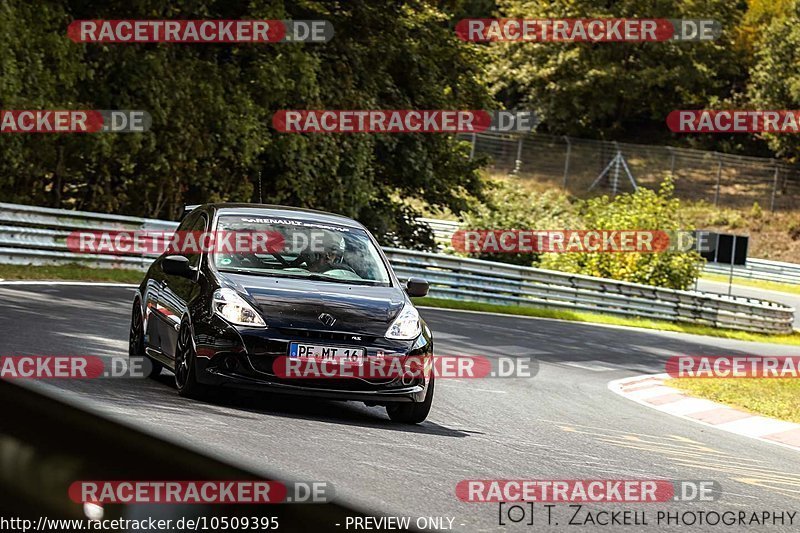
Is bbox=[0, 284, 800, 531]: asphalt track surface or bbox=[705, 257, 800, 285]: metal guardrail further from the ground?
bbox=[0, 284, 800, 531]: asphalt track surface

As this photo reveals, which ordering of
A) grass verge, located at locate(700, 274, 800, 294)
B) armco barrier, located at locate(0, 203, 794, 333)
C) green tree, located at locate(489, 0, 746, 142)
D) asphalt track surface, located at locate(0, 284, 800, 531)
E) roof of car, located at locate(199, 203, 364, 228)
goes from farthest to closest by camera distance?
1. green tree, located at locate(489, 0, 746, 142)
2. grass verge, located at locate(700, 274, 800, 294)
3. armco barrier, located at locate(0, 203, 794, 333)
4. roof of car, located at locate(199, 203, 364, 228)
5. asphalt track surface, located at locate(0, 284, 800, 531)

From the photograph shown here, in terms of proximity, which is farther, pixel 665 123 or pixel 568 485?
pixel 665 123

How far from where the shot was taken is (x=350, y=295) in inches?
357

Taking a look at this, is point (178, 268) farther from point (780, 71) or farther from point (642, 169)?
point (780, 71)

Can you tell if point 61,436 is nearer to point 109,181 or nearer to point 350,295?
point 350,295

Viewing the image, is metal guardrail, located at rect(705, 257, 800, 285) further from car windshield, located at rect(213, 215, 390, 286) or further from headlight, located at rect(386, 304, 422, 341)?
headlight, located at rect(386, 304, 422, 341)

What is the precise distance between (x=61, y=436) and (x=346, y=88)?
2955 centimetres

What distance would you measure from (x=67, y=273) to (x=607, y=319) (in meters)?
14.8

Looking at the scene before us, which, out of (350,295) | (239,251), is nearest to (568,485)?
(350,295)

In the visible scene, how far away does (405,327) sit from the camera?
9055 millimetres

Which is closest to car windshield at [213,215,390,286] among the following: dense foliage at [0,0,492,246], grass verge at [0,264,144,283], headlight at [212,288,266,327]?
headlight at [212,288,266,327]

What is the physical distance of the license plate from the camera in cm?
853

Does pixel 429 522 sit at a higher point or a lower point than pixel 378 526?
lower

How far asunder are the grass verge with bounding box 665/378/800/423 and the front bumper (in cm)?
759
